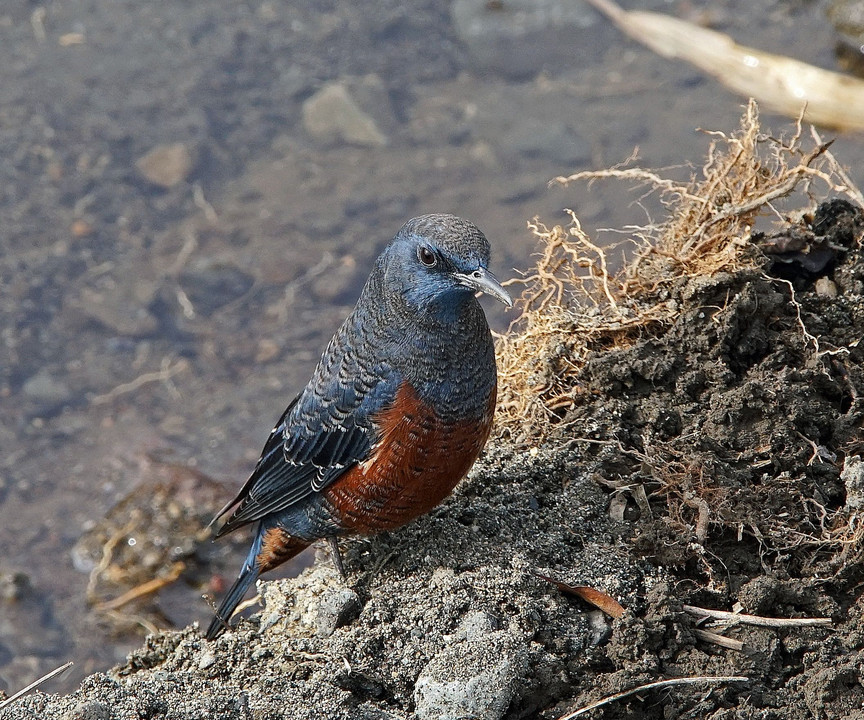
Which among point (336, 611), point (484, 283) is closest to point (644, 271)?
point (484, 283)

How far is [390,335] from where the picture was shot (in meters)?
3.60

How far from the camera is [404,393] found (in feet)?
11.7

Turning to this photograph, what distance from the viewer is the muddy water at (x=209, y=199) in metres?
6.50

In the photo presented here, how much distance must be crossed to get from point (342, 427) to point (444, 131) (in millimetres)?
5871

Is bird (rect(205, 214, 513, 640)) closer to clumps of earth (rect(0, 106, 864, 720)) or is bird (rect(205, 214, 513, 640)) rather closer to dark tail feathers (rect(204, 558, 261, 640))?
dark tail feathers (rect(204, 558, 261, 640))

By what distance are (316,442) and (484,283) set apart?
0.98 metres

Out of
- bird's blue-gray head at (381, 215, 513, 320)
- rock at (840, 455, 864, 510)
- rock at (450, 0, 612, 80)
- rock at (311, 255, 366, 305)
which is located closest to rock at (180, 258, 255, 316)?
rock at (311, 255, 366, 305)

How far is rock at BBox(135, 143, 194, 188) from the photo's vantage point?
8.76 metres

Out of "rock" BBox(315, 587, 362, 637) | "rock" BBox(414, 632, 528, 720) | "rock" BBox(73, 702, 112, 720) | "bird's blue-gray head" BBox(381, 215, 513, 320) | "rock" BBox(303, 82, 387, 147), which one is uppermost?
"bird's blue-gray head" BBox(381, 215, 513, 320)

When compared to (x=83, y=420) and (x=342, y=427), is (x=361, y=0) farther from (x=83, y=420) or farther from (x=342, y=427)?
(x=342, y=427)

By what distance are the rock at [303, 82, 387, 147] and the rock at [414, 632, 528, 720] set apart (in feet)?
21.6

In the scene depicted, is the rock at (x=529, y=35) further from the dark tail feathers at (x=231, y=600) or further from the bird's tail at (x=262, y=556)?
the dark tail feathers at (x=231, y=600)

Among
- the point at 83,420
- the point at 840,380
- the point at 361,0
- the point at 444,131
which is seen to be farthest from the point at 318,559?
the point at 361,0

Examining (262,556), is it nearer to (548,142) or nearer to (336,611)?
(336,611)
